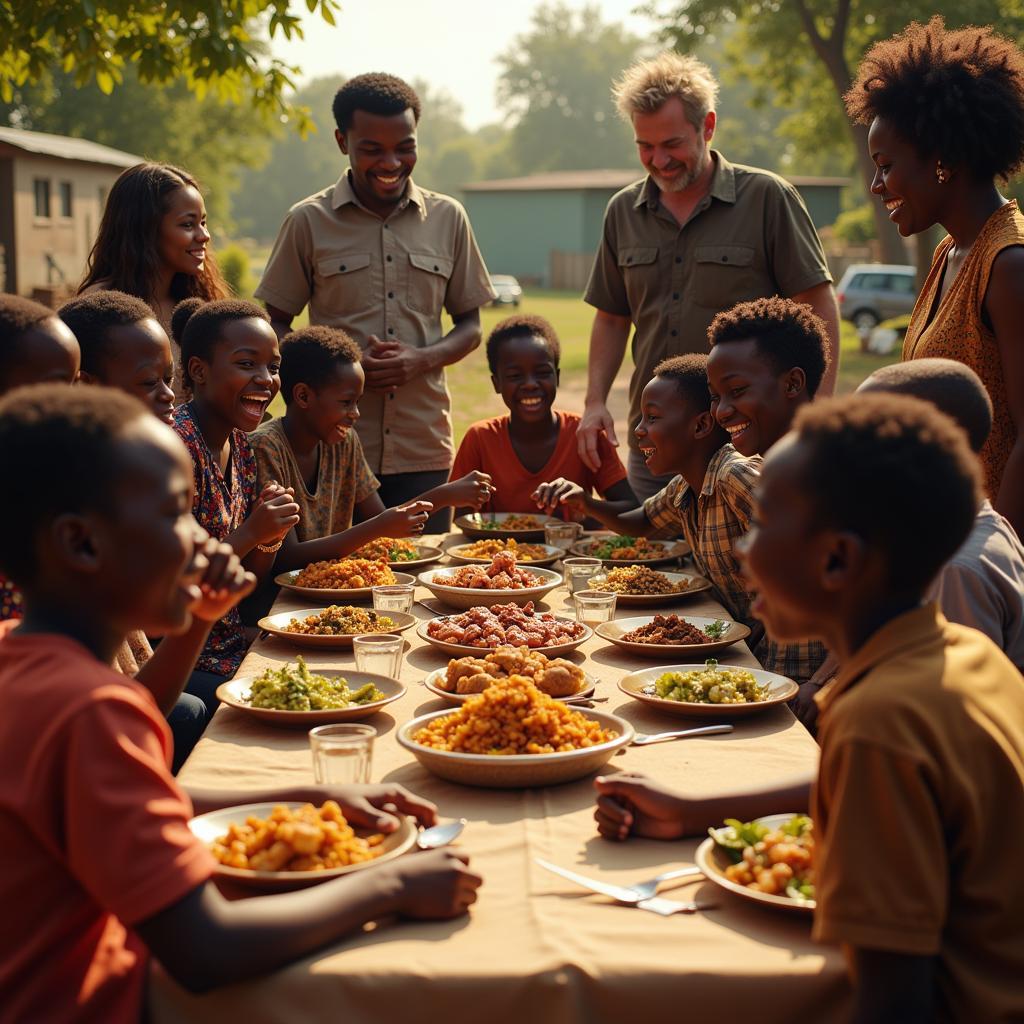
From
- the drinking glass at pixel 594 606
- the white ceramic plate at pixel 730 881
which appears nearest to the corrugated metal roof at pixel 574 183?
the drinking glass at pixel 594 606

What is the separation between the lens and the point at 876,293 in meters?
31.1

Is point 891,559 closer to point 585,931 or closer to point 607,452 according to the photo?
point 585,931

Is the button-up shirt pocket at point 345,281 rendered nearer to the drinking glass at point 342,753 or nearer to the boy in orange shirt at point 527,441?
the boy in orange shirt at point 527,441

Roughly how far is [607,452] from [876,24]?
2442 centimetres

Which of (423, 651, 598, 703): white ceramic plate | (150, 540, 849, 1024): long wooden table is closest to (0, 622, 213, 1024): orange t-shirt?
(150, 540, 849, 1024): long wooden table

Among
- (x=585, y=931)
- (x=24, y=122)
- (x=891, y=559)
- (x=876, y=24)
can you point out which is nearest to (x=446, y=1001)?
(x=585, y=931)

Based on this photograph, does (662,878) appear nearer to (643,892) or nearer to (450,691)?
(643,892)

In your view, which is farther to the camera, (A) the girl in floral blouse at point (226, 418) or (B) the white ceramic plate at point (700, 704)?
(A) the girl in floral blouse at point (226, 418)

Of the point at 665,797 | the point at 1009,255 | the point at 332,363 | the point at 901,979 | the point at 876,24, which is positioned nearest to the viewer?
the point at 901,979

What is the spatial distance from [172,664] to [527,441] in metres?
3.79

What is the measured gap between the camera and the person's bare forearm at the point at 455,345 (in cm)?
625

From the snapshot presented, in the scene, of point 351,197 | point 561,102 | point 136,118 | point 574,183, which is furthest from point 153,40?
point 561,102

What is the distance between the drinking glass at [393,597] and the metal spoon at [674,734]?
4.00 ft

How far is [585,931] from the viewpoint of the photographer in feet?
6.81
